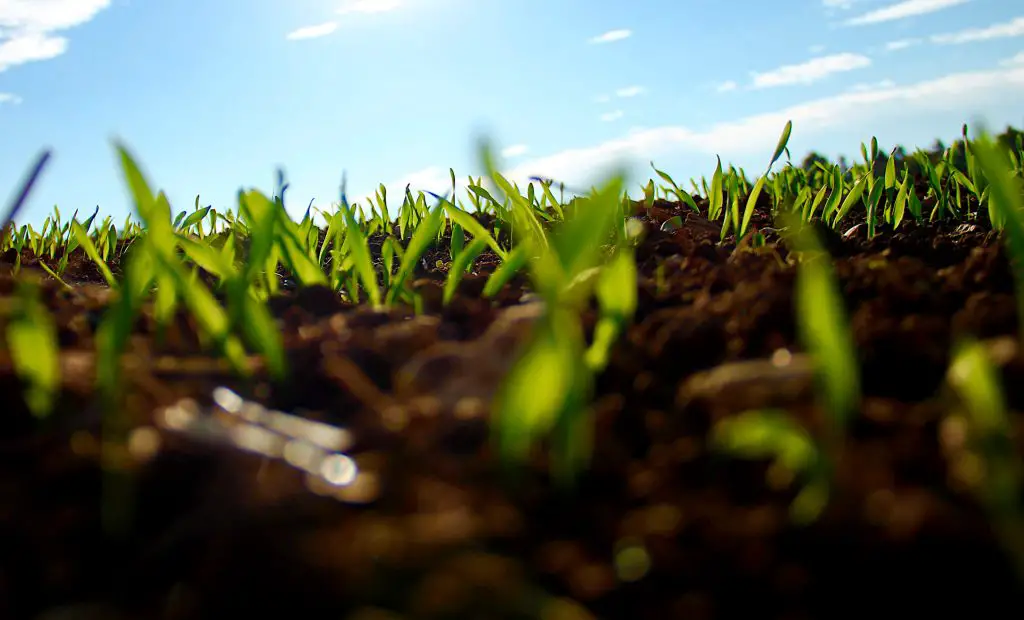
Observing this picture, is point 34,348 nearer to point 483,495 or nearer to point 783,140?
point 483,495

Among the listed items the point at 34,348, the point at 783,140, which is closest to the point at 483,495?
the point at 34,348

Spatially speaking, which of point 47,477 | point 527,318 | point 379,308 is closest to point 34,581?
point 47,477

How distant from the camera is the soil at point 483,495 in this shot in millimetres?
530

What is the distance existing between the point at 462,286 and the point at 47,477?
0.75 m

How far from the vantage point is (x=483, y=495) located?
625 millimetres

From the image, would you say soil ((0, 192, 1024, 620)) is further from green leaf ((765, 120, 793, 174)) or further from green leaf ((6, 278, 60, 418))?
green leaf ((765, 120, 793, 174))

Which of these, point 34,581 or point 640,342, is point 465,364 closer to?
point 640,342

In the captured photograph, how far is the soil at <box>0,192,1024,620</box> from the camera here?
0.53 metres

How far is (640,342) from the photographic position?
917 mm

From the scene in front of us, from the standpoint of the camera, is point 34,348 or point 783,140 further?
point 783,140

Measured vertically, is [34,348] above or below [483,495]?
above

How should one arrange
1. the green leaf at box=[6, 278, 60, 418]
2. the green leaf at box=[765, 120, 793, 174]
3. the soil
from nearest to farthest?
1. the soil
2. the green leaf at box=[6, 278, 60, 418]
3. the green leaf at box=[765, 120, 793, 174]

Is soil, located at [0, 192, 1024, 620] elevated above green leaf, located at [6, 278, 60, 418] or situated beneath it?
situated beneath

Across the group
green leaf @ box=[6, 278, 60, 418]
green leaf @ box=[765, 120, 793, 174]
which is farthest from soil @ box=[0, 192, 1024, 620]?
green leaf @ box=[765, 120, 793, 174]
